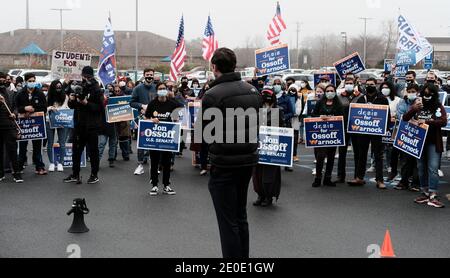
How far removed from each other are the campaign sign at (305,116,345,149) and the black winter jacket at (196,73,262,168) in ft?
20.3

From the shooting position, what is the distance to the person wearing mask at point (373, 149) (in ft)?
37.5

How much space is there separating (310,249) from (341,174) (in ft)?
16.3

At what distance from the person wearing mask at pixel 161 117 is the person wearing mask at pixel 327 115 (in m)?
2.88

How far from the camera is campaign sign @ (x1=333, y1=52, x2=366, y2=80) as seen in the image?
15.8 m

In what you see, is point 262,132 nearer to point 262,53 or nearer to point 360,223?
point 360,223

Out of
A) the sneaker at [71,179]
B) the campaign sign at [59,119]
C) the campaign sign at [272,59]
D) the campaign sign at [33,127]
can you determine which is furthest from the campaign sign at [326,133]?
the campaign sign at [33,127]

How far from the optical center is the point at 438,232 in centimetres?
823

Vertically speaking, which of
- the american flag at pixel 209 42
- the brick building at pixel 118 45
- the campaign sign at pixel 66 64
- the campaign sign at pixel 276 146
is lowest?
the campaign sign at pixel 276 146

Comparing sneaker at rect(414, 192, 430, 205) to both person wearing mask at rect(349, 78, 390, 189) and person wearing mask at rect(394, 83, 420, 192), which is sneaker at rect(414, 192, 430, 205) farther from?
person wearing mask at rect(349, 78, 390, 189)

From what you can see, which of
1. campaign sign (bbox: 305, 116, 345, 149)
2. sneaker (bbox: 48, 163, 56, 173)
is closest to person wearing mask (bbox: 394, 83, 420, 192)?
campaign sign (bbox: 305, 116, 345, 149)

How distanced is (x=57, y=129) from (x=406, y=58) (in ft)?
33.2

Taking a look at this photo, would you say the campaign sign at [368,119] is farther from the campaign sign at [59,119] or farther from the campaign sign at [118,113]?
the campaign sign at [59,119]

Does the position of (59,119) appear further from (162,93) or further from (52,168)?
(162,93)

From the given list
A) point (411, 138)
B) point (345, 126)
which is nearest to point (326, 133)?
point (345, 126)
